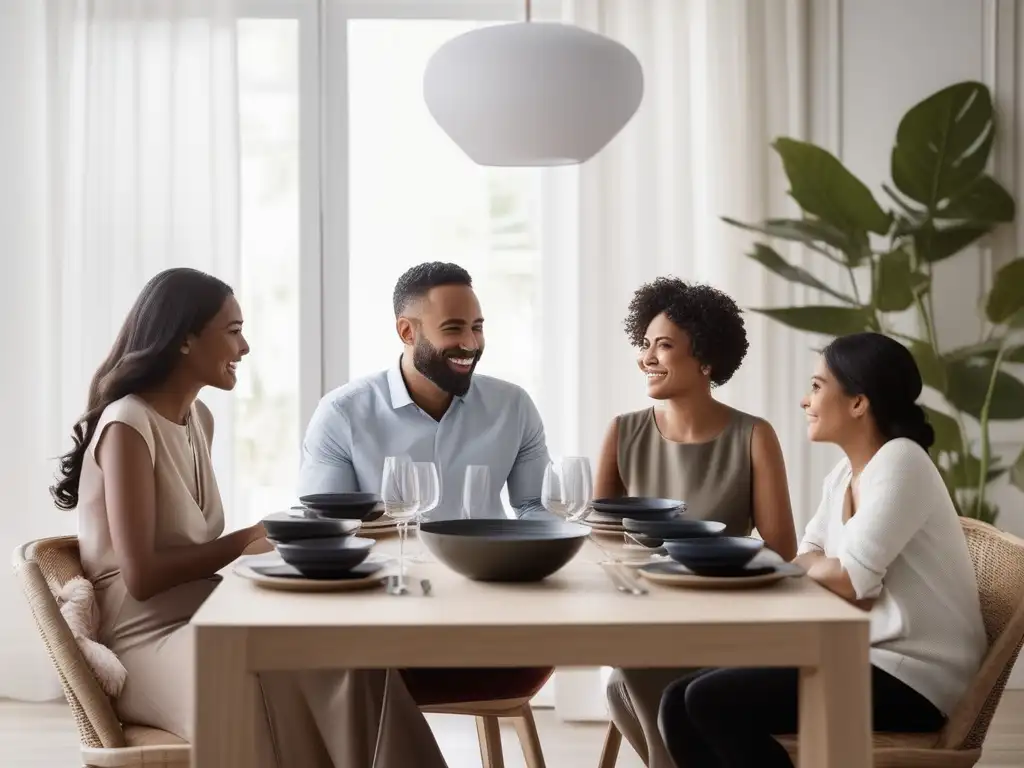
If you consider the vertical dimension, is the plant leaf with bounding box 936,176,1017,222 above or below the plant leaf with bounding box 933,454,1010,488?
above

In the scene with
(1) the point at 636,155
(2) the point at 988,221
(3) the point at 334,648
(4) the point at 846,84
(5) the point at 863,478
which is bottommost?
(3) the point at 334,648

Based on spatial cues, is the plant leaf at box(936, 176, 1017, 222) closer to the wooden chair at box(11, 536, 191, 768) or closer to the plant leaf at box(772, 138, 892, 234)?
the plant leaf at box(772, 138, 892, 234)

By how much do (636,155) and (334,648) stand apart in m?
2.78

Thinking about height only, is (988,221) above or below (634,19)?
below

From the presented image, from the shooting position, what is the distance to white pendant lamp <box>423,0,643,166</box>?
203 centimetres

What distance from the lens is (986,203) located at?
3.79m

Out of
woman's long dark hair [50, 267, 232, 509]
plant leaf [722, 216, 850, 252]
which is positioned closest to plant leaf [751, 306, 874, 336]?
plant leaf [722, 216, 850, 252]

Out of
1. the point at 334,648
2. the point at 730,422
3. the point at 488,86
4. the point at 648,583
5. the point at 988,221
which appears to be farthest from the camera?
the point at 988,221

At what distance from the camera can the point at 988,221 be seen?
3805mm

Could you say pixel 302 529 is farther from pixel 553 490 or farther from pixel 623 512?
pixel 623 512

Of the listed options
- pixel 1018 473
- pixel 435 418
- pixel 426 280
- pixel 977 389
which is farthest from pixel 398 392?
pixel 1018 473

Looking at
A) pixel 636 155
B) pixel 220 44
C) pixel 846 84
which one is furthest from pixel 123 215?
pixel 846 84

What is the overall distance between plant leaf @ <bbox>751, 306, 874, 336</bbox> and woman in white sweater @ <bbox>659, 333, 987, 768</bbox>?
153 cm

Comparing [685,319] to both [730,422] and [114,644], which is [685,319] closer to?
[730,422]
